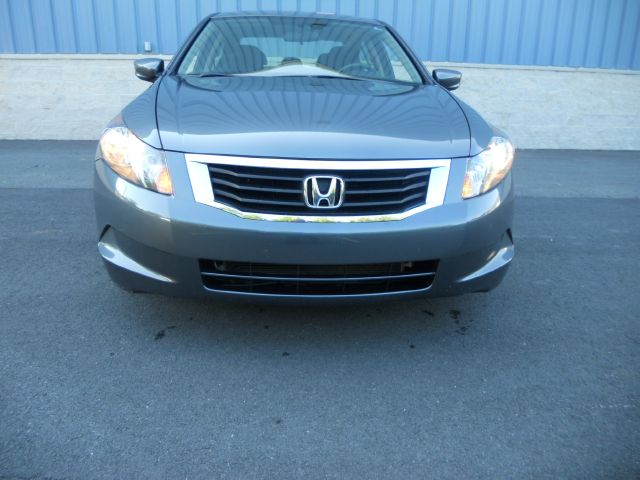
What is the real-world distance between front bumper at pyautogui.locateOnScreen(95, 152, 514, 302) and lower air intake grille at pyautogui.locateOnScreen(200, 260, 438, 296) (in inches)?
1.1

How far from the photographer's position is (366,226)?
2240 millimetres

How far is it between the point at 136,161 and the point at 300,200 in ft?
2.33

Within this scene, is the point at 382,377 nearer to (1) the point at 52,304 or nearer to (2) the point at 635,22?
(1) the point at 52,304

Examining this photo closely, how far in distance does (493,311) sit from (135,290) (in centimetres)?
181

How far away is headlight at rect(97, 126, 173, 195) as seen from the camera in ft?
7.52

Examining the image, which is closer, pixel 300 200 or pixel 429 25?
pixel 300 200

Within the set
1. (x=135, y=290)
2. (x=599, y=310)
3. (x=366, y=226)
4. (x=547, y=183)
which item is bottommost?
(x=547, y=183)

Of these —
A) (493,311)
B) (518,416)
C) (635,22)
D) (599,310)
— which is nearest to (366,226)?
(518,416)

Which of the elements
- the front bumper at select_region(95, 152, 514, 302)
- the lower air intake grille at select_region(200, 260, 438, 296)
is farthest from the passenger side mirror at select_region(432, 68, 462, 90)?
the lower air intake grille at select_region(200, 260, 438, 296)

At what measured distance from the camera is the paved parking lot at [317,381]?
1936mm

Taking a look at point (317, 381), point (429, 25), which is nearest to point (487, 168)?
point (317, 381)

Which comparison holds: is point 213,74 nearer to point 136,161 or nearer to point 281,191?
point 136,161

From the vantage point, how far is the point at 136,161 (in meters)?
2.37

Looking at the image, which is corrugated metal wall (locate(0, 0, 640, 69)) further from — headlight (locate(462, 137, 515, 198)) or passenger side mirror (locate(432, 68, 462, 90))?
headlight (locate(462, 137, 515, 198))
